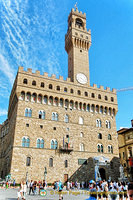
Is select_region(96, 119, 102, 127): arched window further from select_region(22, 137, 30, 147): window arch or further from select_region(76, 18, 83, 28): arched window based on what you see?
select_region(76, 18, 83, 28): arched window

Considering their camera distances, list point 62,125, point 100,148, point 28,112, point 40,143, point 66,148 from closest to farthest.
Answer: point 40,143 → point 66,148 → point 28,112 → point 62,125 → point 100,148

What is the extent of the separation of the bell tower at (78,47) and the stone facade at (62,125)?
23 cm

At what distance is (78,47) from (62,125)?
18.9m

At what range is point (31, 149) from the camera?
3192 cm

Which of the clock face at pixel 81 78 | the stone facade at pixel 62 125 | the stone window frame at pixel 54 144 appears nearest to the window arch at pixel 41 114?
the stone facade at pixel 62 125

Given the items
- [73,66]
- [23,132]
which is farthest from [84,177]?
[73,66]

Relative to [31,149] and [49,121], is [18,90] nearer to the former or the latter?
[49,121]

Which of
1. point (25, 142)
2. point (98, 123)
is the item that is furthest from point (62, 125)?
point (98, 123)

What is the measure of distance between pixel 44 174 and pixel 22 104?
12308 mm

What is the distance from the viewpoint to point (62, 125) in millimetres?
35844

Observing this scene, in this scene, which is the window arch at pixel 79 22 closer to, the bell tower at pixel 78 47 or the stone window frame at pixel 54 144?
the bell tower at pixel 78 47

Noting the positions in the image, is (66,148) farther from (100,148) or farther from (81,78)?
(81,78)

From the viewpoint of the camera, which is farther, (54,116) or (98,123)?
(98,123)

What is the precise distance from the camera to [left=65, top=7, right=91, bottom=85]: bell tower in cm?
4162
